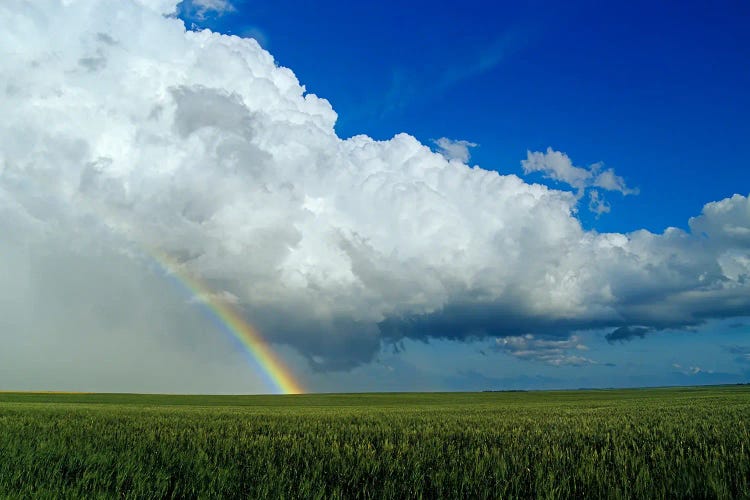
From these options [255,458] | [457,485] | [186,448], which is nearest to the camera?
[457,485]

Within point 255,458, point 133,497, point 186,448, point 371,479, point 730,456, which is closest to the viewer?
point 133,497

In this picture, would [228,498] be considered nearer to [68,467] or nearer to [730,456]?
[68,467]

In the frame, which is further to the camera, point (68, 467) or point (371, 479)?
point (68, 467)

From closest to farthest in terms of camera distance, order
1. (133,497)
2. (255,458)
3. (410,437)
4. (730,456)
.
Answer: (133,497), (730,456), (255,458), (410,437)

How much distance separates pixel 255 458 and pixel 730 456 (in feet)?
29.0

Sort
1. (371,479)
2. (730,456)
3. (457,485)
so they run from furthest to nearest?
(730,456)
(371,479)
(457,485)

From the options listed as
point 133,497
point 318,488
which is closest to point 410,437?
point 318,488

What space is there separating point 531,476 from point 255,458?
5241mm

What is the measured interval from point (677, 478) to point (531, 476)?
2.07 meters

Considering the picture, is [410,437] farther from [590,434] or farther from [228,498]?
[228,498]

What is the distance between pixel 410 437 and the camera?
43.9 feet

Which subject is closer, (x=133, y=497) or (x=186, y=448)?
(x=133, y=497)

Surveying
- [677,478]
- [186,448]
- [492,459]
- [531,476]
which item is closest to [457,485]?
[531,476]

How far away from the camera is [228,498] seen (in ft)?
24.2
